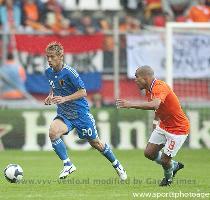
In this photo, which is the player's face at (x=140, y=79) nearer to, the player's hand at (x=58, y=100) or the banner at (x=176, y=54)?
the player's hand at (x=58, y=100)

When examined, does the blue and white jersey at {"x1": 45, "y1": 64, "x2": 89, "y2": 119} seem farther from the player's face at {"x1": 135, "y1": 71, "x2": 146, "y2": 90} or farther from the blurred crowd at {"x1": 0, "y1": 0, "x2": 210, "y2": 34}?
the blurred crowd at {"x1": 0, "y1": 0, "x2": 210, "y2": 34}

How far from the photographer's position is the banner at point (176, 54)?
2211cm

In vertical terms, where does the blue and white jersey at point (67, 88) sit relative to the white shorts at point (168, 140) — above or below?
above

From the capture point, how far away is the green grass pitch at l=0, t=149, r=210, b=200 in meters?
12.0

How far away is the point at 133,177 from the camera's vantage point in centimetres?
1503

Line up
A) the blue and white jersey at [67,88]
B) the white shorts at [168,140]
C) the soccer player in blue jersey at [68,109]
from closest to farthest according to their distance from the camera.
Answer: the white shorts at [168,140]
the soccer player in blue jersey at [68,109]
the blue and white jersey at [67,88]

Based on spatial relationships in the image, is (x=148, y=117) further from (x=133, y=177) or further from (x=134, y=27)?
(x=133, y=177)

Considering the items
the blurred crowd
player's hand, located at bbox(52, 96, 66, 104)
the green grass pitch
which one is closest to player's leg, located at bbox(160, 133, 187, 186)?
the green grass pitch

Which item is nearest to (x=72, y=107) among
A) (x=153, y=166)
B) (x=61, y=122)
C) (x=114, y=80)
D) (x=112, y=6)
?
(x=61, y=122)

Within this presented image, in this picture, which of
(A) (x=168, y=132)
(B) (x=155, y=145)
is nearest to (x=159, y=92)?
(A) (x=168, y=132)

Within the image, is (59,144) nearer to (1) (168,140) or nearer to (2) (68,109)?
(2) (68,109)

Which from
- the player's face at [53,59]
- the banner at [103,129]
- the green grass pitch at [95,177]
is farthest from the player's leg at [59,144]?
the banner at [103,129]

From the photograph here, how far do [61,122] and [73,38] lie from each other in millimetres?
8725

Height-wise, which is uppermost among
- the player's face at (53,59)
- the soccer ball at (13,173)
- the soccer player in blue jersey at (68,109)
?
the player's face at (53,59)
